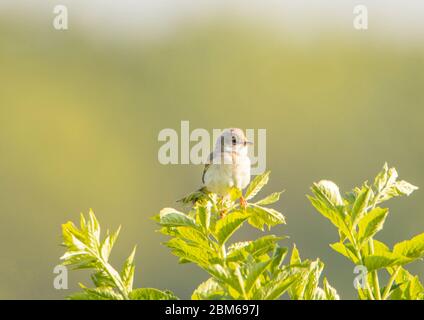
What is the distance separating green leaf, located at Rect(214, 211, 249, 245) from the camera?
212cm

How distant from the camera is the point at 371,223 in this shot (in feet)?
6.83

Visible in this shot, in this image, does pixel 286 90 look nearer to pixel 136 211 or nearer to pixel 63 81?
pixel 63 81

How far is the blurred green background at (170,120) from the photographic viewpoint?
33656 millimetres

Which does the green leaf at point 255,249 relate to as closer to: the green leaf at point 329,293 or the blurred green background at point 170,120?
the green leaf at point 329,293

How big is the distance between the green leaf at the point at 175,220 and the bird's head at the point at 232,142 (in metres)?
Result: 3.44

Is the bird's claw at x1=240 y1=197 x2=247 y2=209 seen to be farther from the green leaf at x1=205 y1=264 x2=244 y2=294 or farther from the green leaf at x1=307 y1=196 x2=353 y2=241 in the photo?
the green leaf at x1=205 y1=264 x2=244 y2=294

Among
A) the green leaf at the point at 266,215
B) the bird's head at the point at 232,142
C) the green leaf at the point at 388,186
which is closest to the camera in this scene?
the green leaf at the point at 388,186

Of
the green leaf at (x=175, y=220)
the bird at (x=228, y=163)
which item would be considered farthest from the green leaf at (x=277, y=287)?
the bird at (x=228, y=163)

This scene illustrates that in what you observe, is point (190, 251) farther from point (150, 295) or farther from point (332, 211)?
point (332, 211)

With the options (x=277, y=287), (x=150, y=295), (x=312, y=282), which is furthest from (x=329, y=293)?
(x=150, y=295)

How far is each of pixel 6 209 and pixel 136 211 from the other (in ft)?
18.2

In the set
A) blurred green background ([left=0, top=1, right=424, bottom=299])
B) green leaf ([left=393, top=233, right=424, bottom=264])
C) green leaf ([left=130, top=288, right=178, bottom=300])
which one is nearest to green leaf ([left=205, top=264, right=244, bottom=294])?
green leaf ([left=130, top=288, right=178, bottom=300])

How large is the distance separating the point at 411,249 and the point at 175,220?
49cm

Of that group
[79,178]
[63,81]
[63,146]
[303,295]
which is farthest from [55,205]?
[303,295]
